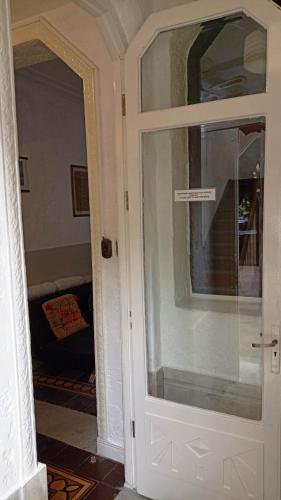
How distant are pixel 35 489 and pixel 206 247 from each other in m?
1.20

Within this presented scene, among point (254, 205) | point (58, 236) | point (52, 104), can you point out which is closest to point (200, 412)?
point (254, 205)

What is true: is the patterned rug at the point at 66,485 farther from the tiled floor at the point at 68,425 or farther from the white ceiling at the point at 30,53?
the white ceiling at the point at 30,53

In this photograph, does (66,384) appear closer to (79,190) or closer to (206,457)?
(206,457)

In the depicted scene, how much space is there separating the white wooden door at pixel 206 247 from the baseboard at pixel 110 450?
282 millimetres

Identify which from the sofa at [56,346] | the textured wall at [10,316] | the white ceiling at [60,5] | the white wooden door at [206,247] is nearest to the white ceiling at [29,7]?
the white ceiling at [60,5]

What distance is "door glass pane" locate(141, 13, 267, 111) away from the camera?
1.59 m

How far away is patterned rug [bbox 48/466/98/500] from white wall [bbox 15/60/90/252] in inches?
82.3

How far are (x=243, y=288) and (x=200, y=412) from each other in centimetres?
62

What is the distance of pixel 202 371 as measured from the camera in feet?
6.41

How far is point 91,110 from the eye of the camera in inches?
81.7

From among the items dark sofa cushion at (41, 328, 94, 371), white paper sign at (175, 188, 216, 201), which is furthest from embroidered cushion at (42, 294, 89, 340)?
white paper sign at (175, 188, 216, 201)

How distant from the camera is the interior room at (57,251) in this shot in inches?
116

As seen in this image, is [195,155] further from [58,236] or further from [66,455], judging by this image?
[58,236]

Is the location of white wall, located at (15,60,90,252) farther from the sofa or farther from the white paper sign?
the white paper sign
